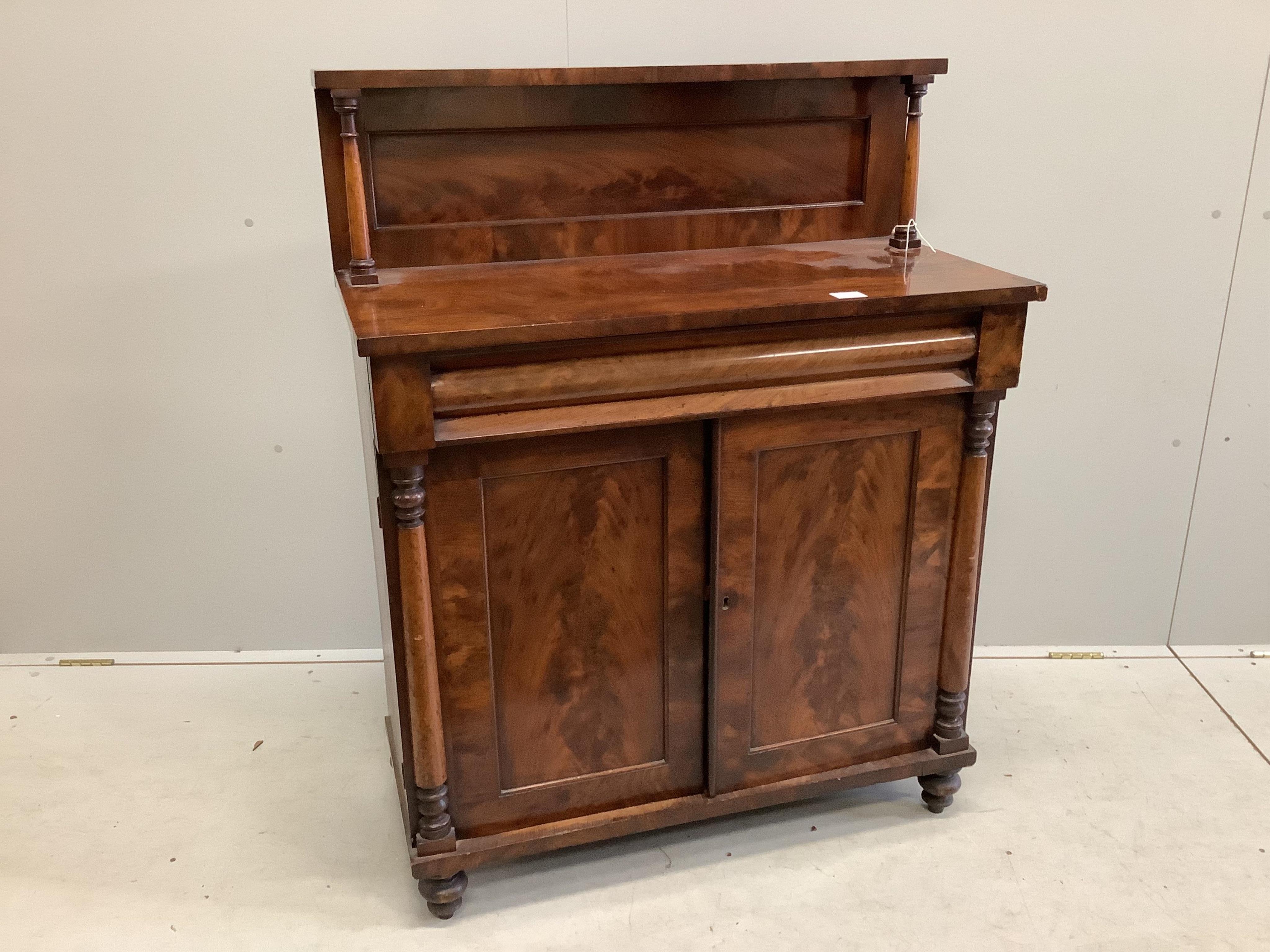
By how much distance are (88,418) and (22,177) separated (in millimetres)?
550

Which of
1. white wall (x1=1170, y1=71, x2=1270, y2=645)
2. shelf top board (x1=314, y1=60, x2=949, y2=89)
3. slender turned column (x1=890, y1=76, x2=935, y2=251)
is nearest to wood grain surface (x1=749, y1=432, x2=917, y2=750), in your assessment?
slender turned column (x1=890, y1=76, x2=935, y2=251)

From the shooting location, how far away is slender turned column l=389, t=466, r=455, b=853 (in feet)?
5.57

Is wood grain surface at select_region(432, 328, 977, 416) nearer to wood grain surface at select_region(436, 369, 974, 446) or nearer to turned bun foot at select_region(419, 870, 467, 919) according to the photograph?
wood grain surface at select_region(436, 369, 974, 446)

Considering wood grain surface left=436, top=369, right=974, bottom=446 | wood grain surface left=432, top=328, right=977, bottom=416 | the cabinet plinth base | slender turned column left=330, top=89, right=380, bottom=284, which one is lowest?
the cabinet plinth base

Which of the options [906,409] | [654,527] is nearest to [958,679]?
[906,409]

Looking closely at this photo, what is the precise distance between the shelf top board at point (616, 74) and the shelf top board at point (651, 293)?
0.33 m

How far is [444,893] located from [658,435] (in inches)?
35.6

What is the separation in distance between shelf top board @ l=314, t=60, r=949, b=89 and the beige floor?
1.42m

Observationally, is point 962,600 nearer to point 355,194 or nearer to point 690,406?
point 690,406

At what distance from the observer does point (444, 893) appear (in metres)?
1.93

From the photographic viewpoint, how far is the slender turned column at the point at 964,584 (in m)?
1.96

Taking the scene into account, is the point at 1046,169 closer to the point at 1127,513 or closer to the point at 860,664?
the point at 1127,513

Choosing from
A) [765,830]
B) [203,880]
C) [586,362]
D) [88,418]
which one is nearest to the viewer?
[586,362]

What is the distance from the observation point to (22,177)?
Answer: 7.73ft
